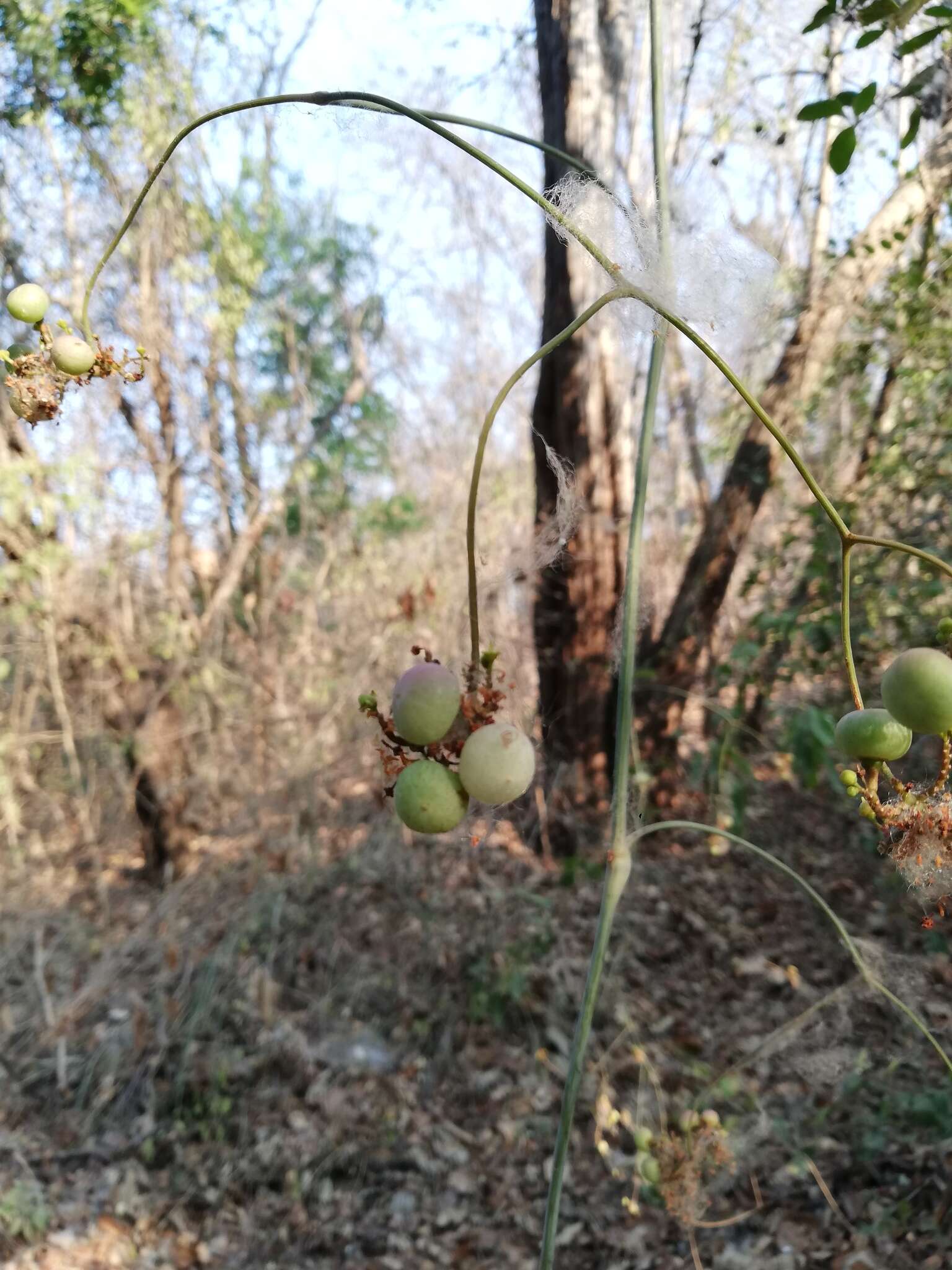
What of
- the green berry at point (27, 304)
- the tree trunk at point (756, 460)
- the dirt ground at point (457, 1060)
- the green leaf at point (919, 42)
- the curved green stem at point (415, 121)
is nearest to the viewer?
the curved green stem at point (415, 121)

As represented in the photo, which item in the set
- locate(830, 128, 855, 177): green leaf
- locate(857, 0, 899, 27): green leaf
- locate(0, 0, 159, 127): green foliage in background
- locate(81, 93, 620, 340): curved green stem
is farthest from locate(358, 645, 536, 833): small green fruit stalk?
locate(0, 0, 159, 127): green foliage in background

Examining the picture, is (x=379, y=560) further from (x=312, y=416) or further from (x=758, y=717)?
(x=758, y=717)

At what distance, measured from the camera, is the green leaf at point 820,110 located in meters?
1.30

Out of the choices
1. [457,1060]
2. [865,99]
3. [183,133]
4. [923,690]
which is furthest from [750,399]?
[457,1060]

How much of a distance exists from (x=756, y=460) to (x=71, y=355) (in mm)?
3334

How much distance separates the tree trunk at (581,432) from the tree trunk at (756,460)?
296mm

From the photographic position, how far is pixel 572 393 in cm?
369

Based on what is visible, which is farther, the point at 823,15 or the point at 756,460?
the point at 756,460

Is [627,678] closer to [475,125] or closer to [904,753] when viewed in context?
[904,753]

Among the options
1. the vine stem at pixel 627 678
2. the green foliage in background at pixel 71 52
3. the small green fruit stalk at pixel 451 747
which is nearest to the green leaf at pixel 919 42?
the vine stem at pixel 627 678

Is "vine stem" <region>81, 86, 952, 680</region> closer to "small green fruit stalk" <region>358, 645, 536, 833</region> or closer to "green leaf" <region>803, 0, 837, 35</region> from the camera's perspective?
"small green fruit stalk" <region>358, 645, 536, 833</region>

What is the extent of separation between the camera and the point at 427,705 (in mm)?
796

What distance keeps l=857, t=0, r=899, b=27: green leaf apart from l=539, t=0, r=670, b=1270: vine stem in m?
0.43

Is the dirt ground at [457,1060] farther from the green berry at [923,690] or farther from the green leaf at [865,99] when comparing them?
the green leaf at [865,99]
